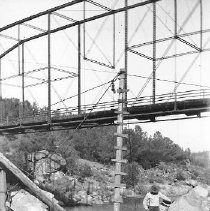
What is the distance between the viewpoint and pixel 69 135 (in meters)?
92.7

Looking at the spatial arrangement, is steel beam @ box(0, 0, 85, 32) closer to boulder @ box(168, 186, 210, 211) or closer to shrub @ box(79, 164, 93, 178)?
boulder @ box(168, 186, 210, 211)

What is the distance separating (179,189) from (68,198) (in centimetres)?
3129

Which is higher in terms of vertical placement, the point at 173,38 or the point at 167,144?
the point at 173,38

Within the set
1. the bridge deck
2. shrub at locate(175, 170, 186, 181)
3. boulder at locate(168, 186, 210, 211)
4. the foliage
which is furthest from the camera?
shrub at locate(175, 170, 186, 181)

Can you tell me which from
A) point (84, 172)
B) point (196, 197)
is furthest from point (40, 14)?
point (84, 172)

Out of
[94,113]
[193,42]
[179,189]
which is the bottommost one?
[179,189]

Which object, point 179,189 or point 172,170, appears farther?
point 172,170

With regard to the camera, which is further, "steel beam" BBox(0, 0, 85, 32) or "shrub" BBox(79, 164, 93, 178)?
"shrub" BBox(79, 164, 93, 178)

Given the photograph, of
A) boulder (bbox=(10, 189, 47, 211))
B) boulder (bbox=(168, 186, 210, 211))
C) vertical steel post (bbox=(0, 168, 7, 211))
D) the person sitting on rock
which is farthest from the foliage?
vertical steel post (bbox=(0, 168, 7, 211))

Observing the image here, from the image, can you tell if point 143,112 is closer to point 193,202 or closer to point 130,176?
point 193,202

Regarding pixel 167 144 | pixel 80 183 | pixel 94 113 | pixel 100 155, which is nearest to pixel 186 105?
pixel 94 113

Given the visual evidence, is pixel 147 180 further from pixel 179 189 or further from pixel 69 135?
pixel 69 135

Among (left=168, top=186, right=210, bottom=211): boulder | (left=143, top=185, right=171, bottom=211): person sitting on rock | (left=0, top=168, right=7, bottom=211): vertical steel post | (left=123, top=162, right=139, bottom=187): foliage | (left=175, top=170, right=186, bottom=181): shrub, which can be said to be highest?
(left=0, top=168, right=7, bottom=211): vertical steel post

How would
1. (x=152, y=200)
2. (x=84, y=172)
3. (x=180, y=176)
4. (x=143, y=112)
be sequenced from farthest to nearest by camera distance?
(x=180, y=176), (x=84, y=172), (x=143, y=112), (x=152, y=200)
